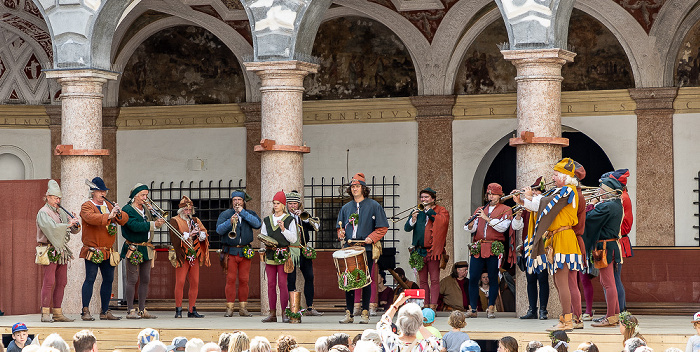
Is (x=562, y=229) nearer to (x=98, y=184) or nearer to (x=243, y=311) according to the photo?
(x=243, y=311)

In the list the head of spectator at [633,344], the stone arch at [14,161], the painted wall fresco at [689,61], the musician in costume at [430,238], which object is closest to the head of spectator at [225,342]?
the head of spectator at [633,344]

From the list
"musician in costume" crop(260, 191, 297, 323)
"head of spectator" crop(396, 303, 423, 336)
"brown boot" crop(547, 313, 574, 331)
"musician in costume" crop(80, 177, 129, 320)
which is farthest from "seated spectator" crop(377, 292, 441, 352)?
"musician in costume" crop(80, 177, 129, 320)

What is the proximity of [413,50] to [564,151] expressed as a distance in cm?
245

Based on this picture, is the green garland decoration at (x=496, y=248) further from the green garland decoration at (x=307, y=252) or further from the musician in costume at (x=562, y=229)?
the green garland decoration at (x=307, y=252)

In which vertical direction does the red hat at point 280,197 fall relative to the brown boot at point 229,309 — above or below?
above

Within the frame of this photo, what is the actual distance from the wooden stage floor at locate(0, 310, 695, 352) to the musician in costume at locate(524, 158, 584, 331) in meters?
0.45

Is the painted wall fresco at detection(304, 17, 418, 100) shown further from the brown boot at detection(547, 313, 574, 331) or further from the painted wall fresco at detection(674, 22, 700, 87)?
the brown boot at detection(547, 313, 574, 331)

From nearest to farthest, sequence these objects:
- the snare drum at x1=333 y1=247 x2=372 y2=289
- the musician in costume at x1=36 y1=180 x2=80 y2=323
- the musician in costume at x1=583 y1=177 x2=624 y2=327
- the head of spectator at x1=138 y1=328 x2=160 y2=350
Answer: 1. the head of spectator at x1=138 y1=328 x2=160 y2=350
2. the musician in costume at x1=583 y1=177 x2=624 y2=327
3. the snare drum at x1=333 y1=247 x2=372 y2=289
4. the musician in costume at x1=36 y1=180 x2=80 y2=323

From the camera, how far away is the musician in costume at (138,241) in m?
12.9

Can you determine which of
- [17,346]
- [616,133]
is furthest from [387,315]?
[616,133]

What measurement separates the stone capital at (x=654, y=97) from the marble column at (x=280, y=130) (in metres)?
4.73

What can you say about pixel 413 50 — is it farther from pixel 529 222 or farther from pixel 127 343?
pixel 127 343

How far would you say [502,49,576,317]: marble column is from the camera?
12430mm

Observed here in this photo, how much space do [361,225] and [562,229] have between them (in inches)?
82.8
